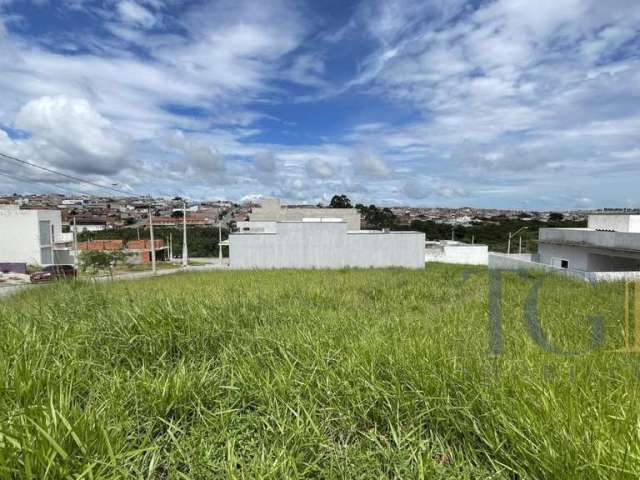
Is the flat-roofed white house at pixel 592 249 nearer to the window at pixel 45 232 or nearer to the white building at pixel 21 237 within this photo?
the white building at pixel 21 237

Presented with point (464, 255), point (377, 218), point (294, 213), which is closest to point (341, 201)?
point (377, 218)

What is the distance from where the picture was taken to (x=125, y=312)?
4270 mm

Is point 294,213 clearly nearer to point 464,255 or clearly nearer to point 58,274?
point 464,255

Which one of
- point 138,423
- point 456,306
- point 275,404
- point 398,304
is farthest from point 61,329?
point 456,306

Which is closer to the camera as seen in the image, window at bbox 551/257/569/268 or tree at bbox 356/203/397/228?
window at bbox 551/257/569/268

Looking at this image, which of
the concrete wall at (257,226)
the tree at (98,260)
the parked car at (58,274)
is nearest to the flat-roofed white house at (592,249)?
the parked car at (58,274)

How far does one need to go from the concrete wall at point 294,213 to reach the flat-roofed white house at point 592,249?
21.8 m

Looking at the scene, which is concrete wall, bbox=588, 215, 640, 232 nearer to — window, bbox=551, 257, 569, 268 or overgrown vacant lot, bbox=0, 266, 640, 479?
window, bbox=551, 257, 569, 268

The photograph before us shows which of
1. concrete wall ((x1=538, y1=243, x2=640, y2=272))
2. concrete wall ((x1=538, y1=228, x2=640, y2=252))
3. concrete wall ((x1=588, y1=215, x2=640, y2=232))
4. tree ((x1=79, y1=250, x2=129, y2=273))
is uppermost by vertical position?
concrete wall ((x1=588, y1=215, x2=640, y2=232))

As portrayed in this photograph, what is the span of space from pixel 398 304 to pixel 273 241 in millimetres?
18943

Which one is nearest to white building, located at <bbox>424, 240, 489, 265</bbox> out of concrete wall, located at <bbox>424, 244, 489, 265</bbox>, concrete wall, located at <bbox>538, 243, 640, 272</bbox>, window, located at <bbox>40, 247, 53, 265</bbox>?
concrete wall, located at <bbox>424, 244, 489, 265</bbox>

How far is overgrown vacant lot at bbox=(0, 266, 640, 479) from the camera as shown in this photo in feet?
6.43

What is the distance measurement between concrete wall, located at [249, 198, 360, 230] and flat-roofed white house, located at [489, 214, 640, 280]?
71.5 feet

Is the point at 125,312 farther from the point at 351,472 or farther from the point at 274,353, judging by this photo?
the point at 351,472
